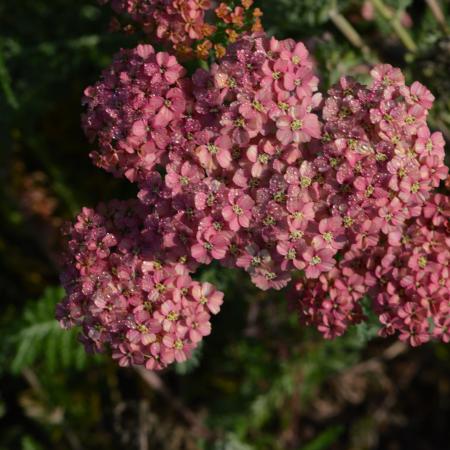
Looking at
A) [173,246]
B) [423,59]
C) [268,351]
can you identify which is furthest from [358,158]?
[268,351]

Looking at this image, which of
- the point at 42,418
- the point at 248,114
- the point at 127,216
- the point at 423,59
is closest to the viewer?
the point at 248,114

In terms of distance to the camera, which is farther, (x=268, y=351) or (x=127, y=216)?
(x=268, y=351)

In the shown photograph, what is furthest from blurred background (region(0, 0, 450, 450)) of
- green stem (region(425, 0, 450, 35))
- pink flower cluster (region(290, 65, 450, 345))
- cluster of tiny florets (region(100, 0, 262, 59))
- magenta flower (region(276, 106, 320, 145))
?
magenta flower (region(276, 106, 320, 145))

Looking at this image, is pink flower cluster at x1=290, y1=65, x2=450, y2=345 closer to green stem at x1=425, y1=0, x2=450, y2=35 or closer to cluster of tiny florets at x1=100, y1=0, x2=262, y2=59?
cluster of tiny florets at x1=100, y1=0, x2=262, y2=59

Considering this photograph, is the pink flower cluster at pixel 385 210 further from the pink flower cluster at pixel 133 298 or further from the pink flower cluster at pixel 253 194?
the pink flower cluster at pixel 133 298

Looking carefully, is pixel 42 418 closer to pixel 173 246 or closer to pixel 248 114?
pixel 173 246

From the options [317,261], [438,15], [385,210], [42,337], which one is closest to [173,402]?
[42,337]

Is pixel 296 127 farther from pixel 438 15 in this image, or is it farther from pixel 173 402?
pixel 173 402

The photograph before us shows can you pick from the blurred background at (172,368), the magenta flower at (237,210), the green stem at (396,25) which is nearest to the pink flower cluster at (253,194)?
the magenta flower at (237,210)
